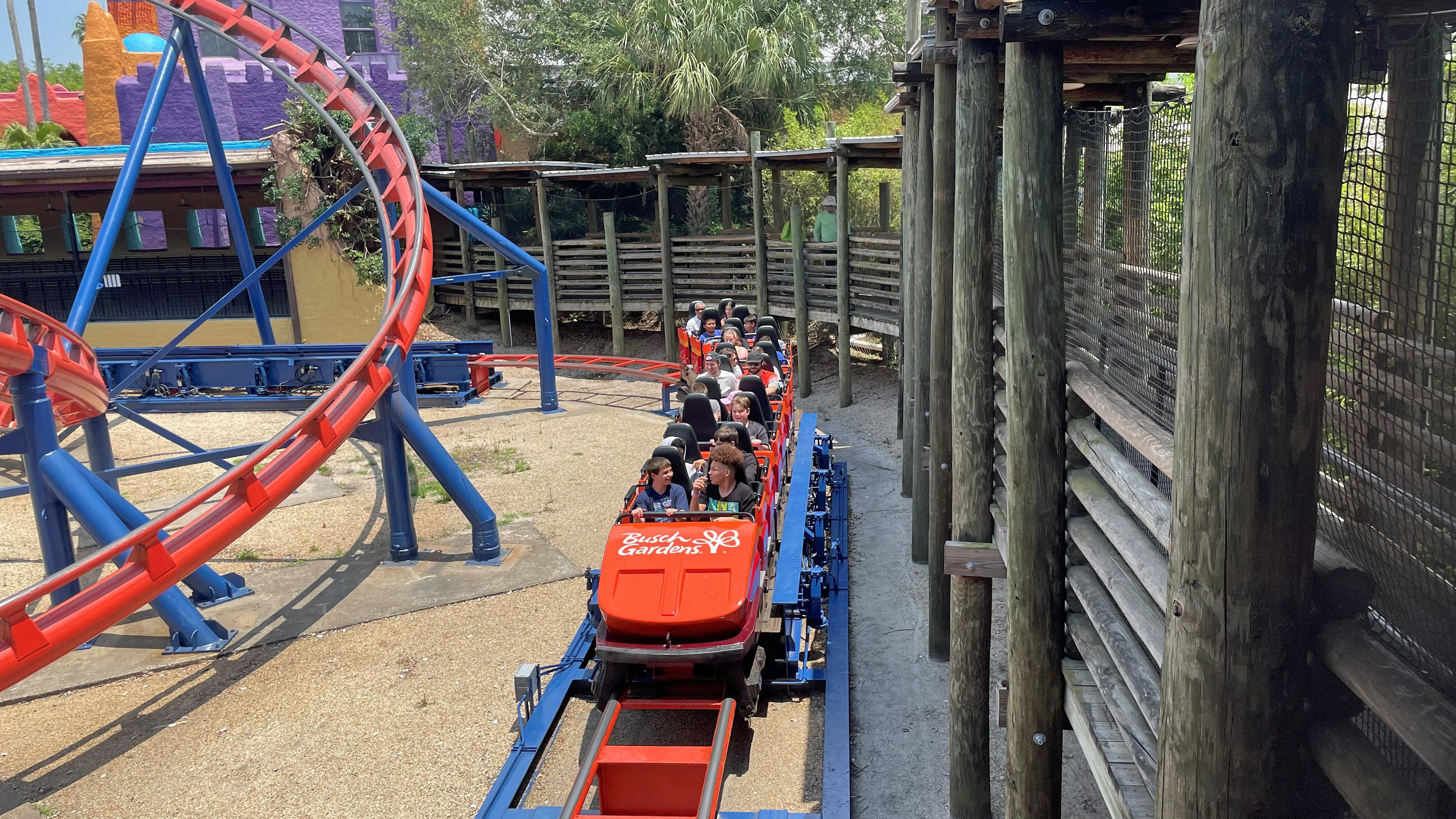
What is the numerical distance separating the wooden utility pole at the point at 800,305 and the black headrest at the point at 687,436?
8094mm

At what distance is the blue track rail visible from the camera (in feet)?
17.9

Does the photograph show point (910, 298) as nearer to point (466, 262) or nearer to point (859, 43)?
point (466, 262)

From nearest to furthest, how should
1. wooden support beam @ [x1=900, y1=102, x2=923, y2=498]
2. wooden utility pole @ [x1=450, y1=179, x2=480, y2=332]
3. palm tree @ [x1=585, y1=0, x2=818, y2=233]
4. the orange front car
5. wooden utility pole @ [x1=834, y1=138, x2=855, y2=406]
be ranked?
the orange front car
wooden support beam @ [x1=900, y1=102, x2=923, y2=498]
wooden utility pole @ [x1=834, y1=138, x2=855, y2=406]
palm tree @ [x1=585, y1=0, x2=818, y2=233]
wooden utility pole @ [x1=450, y1=179, x2=480, y2=332]

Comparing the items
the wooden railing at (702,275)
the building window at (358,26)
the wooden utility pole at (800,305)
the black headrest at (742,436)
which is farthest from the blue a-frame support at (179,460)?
the building window at (358,26)

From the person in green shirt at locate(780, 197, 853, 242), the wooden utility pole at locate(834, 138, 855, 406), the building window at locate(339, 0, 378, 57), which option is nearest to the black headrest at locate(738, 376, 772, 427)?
the wooden utility pole at locate(834, 138, 855, 406)

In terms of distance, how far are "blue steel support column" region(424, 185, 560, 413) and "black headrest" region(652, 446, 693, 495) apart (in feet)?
27.2

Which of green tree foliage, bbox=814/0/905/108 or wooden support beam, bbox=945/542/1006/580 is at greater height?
green tree foliage, bbox=814/0/905/108

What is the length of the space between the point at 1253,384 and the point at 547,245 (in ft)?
62.2

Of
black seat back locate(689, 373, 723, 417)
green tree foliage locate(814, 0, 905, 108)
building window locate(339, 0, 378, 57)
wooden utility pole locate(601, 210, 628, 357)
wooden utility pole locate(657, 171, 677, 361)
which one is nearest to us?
black seat back locate(689, 373, 723, 417)

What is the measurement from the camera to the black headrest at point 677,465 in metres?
7.02

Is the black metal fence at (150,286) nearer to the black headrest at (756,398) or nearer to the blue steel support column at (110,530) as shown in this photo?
the blue steel support column at (110,530)

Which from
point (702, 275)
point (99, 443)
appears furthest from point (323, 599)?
point (702, 275)

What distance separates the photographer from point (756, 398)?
8828mm

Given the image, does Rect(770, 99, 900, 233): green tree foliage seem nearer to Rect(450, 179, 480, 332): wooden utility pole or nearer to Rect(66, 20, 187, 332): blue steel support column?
Rect(450, 179, 480, 332): wooden utility pole
